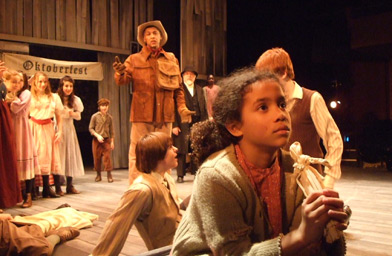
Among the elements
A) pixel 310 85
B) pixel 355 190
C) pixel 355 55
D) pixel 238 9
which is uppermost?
pixel 238 9

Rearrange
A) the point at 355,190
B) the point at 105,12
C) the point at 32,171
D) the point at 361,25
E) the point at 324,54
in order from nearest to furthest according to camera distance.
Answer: the point at 32,171 < the point at 355,190 < the point at 105,12 < the point at 361,25 < the point at 324,54

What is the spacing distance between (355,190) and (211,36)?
208 inches

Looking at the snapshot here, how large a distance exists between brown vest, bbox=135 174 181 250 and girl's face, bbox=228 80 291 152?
1074 millimetres

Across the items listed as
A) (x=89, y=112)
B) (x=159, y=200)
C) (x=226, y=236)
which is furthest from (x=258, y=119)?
(x=89, y=112)

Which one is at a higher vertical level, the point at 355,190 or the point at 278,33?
the point at 278,33

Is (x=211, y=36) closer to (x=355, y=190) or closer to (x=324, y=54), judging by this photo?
(x=324, y=54)

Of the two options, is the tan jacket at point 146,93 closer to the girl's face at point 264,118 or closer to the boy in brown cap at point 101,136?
the girl's face at point 264,118

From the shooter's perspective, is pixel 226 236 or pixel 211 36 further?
pixel 211 36

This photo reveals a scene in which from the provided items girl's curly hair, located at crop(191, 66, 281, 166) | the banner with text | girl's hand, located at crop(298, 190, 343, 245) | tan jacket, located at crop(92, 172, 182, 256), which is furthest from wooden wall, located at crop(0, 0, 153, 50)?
girl's hand, located at crop(298, 190, 343, 245)

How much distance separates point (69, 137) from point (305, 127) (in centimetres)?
377

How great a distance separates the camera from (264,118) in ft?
3.59

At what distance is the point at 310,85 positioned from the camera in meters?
10.3

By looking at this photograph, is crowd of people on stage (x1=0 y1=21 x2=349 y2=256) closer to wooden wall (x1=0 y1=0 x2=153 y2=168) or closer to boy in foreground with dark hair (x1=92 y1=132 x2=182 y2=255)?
boy in foreground with dark hair (x1=92 y1=132 x2=182 y2=255)

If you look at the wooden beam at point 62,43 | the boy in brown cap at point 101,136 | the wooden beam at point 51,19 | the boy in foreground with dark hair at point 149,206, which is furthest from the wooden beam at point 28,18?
the boy in foreground with dark hair at point 149,206
